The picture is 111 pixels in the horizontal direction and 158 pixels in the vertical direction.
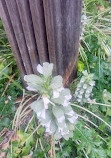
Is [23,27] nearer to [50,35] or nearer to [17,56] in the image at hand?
[50,35]

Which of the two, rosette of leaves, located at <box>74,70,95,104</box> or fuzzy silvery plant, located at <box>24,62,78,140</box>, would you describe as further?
rosette of leaves, located at <box>74,70,95,104</box>

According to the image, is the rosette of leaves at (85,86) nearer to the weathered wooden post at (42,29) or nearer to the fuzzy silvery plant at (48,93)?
the weathered wooden post at (42,29)

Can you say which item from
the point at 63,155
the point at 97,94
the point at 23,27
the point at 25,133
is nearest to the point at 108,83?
the point at 97,94

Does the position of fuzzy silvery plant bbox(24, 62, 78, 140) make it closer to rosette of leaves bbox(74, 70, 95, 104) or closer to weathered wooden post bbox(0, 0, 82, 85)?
weathered wooden post bbox(0, 0, 82, 85)

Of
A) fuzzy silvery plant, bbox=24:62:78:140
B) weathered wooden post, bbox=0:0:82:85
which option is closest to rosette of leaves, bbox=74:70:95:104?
weathered wooden post, bbox=0:0:82:85

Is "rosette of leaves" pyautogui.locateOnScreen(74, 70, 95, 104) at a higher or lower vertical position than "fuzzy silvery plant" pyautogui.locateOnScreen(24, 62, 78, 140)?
lower

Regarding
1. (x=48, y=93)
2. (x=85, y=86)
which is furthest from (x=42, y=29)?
(x=85, y=86)

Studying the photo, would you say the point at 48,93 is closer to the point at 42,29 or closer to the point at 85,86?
the point at 42,29

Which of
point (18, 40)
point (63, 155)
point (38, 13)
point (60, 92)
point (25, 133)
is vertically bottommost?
point (63, 155)
